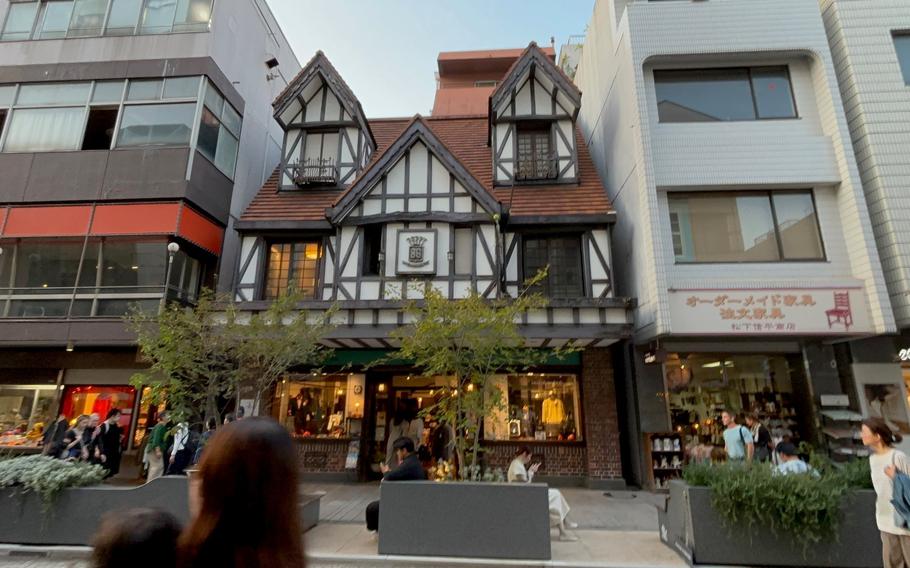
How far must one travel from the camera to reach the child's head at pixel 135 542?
145 centimetres

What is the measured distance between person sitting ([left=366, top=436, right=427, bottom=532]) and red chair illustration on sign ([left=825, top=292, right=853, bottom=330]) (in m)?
8.98

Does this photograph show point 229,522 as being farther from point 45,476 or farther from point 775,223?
point 775,223

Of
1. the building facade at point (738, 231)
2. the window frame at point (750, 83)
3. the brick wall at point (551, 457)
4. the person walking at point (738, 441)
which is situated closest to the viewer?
the person walking at point (738, 441)

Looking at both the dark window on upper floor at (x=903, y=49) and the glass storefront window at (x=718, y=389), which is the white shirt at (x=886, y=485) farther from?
the dark window on upper floor at (x=903, y=49)

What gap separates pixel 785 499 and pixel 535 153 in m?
10.5

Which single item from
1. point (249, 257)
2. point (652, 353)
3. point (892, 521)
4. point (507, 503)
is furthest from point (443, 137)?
point (892, 521)

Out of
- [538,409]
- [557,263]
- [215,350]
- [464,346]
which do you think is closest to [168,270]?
[215,350]

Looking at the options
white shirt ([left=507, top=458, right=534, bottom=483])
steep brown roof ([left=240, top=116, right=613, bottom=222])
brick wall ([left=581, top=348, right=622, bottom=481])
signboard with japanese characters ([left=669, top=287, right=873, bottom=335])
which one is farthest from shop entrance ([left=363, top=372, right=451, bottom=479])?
signboard with japanese characters ([left=669, top=287, right=873, bottom=335])

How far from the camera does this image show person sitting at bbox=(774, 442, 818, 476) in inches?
244

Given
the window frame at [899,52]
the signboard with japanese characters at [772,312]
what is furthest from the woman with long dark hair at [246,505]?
the window frame at [899,52]

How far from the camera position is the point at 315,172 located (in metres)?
14.0

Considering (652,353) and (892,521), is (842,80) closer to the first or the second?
(652,353)

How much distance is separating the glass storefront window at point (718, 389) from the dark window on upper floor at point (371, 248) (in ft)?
25.8

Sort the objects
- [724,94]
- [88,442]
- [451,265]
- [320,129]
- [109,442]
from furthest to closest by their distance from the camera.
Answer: [320,129]
[724,94]
[451,265]
[109,442]
[88,442]
